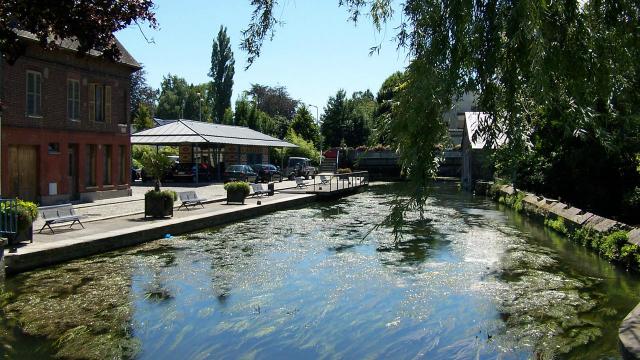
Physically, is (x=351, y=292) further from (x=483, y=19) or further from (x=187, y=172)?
(x=187, y=172)

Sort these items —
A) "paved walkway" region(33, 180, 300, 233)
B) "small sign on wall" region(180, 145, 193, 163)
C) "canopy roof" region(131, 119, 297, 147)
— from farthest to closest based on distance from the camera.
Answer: "small sign on wall" region(180, 145, 193, 163) → "canopy roof" region(131, 119, 297, 147) → "paved walkway" region(33, 180, 300, 233)

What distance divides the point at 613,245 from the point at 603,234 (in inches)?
47.5

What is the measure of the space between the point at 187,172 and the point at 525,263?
2855cm

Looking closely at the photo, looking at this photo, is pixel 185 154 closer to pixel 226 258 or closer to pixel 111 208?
pixel 111 208

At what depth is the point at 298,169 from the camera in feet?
167

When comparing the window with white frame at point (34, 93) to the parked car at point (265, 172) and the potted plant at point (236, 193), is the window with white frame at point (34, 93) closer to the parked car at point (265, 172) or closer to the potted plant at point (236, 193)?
the potted plant at point (236, 193)

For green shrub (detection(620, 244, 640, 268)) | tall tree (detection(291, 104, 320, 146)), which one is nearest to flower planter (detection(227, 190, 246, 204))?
green shrub (detection(620, 244, 640, 268))

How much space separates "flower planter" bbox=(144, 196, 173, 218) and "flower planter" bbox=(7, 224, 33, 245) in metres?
5.92

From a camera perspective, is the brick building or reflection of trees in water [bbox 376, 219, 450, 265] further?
the brick building

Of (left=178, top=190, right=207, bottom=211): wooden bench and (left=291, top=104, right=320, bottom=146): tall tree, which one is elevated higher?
(left=291, top=104, right=320, bottom=146): tall tree

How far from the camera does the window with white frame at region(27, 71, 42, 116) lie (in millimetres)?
22547

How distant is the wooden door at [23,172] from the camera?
21703 mm

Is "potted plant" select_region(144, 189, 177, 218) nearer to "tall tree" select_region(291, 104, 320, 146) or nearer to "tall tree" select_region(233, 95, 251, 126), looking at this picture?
"tall tree" select_region(233, 95, 251, 126)

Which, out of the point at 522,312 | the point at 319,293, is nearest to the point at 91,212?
the point at 319,293
